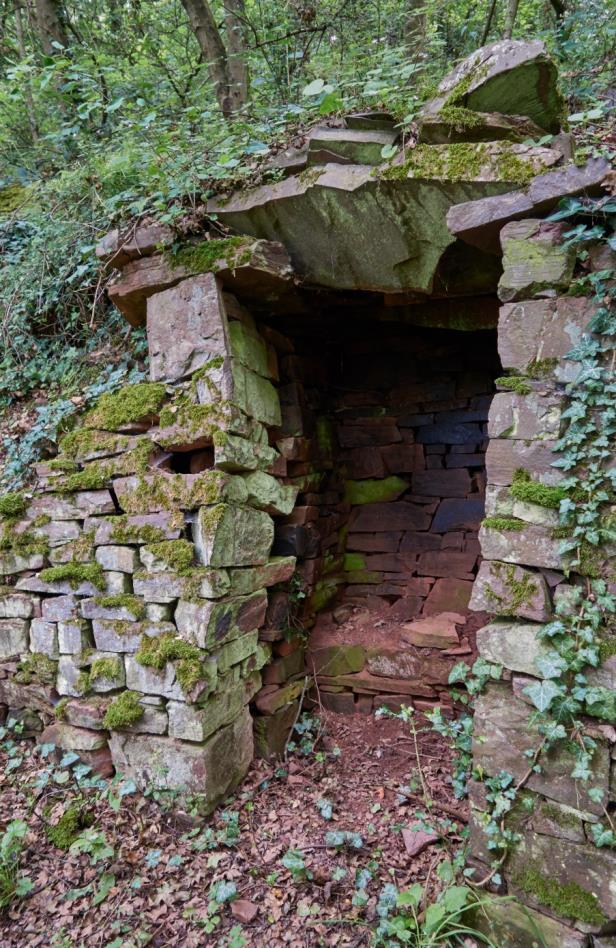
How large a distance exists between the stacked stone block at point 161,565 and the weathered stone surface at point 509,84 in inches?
60.4

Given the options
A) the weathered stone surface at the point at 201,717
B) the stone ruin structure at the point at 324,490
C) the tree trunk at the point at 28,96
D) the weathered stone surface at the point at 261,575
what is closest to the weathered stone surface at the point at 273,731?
the stone ruin structure at the point at 324,490

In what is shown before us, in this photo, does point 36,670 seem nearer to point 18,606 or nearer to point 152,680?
point 18,606

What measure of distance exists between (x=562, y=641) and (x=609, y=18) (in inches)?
197

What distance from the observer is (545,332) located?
89.7 inches

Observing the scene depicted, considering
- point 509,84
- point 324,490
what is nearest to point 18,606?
point 324,490

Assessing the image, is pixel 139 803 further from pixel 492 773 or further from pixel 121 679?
pixel 492 773

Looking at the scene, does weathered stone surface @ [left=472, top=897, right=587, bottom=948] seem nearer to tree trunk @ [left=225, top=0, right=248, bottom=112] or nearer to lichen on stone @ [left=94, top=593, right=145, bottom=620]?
lichen on stone @ [left=94, top=593, right=145, bottom=620]

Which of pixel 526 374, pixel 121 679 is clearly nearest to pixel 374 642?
pixel 121 679

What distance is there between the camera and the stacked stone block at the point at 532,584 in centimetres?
209

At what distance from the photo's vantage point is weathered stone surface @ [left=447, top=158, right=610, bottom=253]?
214cm

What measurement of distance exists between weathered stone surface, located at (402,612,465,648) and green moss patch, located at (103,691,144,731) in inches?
72.7

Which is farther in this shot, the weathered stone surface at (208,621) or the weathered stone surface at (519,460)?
the weathered stone surface at (208,621)

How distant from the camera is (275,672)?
3.44m

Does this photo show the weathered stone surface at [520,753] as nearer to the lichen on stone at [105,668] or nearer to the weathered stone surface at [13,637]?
the lichen on stone at [105,668]
